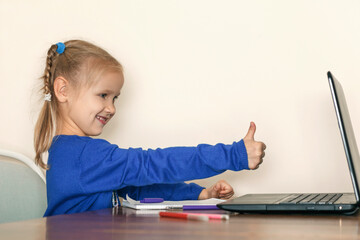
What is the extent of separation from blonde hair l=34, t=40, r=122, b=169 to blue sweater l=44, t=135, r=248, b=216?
0.17 meters

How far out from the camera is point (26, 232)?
656 millimetres

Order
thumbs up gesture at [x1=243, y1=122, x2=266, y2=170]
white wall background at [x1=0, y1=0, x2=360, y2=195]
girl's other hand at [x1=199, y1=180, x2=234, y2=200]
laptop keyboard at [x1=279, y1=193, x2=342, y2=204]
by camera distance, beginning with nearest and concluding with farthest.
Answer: laptop keyboard at [x1=279, y1=193, x2=342, y2=204] → thumbs up gesture at [x1=243, y1=122, x2=266, y2=170] → girl's other hand at [x1=199, y1=180, x2=234, y2=200] → white wall background at [x1=0, y1=0, x2=360, y2=195]

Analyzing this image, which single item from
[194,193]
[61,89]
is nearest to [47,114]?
[61,89]

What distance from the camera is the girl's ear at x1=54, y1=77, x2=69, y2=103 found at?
1.38 m

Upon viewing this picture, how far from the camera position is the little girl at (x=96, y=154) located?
1141 millimetres

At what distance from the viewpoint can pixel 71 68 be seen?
1378mm

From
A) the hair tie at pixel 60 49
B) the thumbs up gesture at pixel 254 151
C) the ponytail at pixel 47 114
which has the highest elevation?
the hair tie at pixel 60 49

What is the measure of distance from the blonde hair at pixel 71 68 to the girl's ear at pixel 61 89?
0.01 metres

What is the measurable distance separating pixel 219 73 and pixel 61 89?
508 mm

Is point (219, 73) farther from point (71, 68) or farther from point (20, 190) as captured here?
point (20, 190)

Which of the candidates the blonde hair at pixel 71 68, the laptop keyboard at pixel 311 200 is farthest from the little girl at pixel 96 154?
the laptop keyboard at pixel 311 200

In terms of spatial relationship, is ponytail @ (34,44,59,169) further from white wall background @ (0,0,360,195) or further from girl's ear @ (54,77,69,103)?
white wall background @ (0,0,360,195)

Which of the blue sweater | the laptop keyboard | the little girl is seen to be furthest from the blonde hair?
the laptop keyboard

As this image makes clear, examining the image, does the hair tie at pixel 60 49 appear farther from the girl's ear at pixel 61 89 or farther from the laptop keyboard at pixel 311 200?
the laptop keyboard at pixel 311 200
